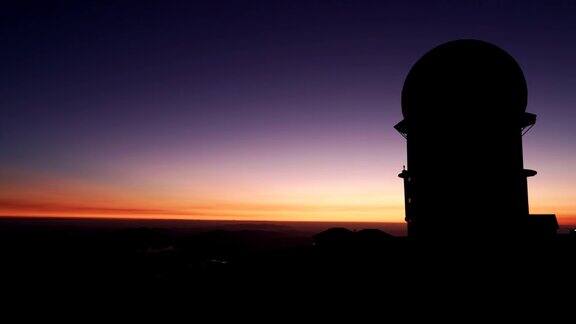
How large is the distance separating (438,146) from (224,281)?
40.6ft

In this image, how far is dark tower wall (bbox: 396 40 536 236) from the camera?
1411 cm

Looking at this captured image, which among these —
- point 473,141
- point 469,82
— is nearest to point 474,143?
point 473,141

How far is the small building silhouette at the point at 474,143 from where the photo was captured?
46.3 feet

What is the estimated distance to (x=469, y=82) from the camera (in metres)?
14.3

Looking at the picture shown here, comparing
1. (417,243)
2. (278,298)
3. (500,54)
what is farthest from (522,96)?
(278,298)

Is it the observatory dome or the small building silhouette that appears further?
the observatory dome

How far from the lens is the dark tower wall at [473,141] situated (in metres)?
14.1

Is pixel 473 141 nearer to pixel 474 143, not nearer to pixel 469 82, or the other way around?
pixel 474 143

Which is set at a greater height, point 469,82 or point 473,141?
point 469,82

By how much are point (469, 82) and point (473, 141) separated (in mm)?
2573

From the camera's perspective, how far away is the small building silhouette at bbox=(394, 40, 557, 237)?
14.1m

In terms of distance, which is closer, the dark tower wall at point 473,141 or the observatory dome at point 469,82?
the dark tower wall at point 473,141

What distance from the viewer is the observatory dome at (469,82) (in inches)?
562

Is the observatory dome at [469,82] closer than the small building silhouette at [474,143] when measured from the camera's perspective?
No
